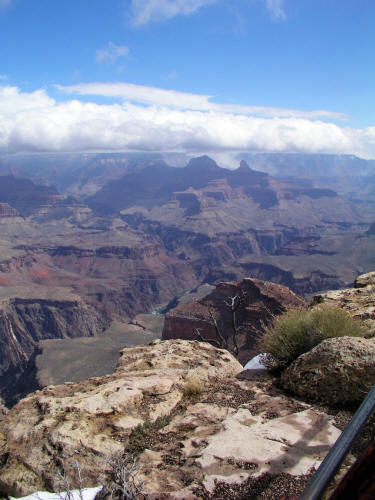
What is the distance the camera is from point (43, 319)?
120 metres

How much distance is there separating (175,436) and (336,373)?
2496 mm

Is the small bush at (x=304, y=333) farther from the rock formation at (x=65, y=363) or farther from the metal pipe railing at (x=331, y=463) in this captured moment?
the rock formation at (x=65, y=363)

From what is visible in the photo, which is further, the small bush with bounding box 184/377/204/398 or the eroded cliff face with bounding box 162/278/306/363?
the eroded cliff face with bounding box 162/278/306/363

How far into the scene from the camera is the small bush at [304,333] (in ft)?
21.5

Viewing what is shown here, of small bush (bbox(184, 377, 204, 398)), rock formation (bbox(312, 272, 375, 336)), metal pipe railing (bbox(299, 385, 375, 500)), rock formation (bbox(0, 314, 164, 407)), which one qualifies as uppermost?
metal pipe railing (bbox(299, 385, 375, 500))

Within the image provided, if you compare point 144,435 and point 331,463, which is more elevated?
point 331,463

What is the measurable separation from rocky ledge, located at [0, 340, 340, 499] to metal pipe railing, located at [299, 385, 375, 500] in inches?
46.8

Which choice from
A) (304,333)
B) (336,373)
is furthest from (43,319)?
(336,373)

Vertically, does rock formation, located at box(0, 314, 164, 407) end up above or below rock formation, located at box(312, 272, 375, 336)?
below

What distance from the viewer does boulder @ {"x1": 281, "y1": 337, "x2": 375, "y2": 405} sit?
484 centimetres

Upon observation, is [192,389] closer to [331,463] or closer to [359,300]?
[331,463]

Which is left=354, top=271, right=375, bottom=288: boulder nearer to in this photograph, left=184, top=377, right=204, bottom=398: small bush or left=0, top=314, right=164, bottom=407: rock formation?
left=184, top=377, right=204, bottom=398: small bush

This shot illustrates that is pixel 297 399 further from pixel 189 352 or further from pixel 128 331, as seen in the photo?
pixel 128 331

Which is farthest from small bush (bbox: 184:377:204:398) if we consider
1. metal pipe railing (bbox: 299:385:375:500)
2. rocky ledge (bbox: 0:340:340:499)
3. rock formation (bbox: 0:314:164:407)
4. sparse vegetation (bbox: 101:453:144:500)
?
rock formation (bbox: 0:314:164:407)
